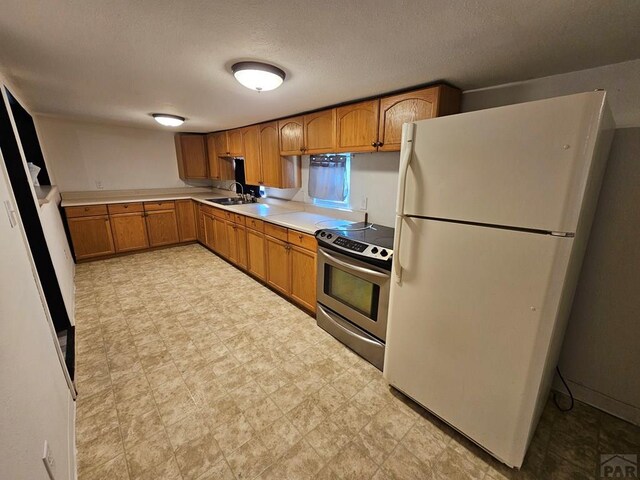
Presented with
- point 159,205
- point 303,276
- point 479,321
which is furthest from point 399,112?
point 159,205

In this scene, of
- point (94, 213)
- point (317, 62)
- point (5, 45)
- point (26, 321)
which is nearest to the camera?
point (26, 321)

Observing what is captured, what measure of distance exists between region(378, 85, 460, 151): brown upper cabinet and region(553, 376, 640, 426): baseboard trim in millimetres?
2033

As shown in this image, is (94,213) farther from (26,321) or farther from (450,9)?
(450,9)

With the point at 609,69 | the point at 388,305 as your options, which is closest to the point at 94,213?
the point at 388,305

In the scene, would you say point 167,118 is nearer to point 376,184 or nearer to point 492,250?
point 376,184

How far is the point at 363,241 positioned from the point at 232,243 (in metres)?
2.41

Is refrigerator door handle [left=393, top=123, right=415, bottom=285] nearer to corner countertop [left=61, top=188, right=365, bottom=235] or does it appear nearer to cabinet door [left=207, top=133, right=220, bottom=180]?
corner countertop [left=61, top=188, right=365, bottom=235]

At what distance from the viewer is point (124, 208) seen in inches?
161

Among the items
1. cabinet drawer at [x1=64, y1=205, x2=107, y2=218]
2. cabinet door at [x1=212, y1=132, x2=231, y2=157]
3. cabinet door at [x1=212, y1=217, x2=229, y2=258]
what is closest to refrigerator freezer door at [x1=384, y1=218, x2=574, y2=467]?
cabinet door at [x1=212, y1=217, x2=229, y2=258]

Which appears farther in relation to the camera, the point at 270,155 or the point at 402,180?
the point at 270,155

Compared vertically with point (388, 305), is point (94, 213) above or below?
above

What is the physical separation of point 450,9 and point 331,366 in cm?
217

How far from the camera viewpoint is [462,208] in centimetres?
127

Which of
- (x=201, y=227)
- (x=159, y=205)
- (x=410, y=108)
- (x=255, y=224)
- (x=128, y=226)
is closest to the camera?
(x=410, y=108)
